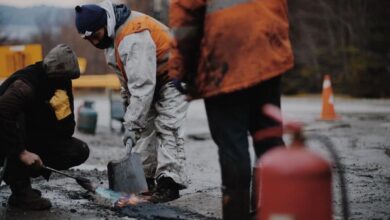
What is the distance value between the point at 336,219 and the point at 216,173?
2251 mm

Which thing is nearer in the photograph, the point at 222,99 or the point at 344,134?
→ the point at 222,99

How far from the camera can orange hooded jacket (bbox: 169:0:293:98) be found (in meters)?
3.01

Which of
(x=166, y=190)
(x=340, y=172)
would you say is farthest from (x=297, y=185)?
(x=166, y=190)

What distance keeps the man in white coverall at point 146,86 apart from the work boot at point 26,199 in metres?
0.72

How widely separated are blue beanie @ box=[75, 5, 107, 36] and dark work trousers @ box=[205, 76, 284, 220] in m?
1.51

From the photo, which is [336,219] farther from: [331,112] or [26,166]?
[331,112]

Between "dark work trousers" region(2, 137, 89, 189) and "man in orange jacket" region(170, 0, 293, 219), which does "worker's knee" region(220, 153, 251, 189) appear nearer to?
"man in orange jacket" region(170, 0, 293, 219)

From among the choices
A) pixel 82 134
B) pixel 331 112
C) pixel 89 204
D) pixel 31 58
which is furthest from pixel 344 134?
pixel 89 204

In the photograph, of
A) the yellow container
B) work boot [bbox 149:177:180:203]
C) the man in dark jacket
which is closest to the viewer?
the man in dark jacket

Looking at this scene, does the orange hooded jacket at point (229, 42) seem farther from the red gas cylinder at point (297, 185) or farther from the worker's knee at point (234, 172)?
the red gas cylinder at point (297, 185)

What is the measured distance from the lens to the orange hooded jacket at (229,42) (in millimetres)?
3012

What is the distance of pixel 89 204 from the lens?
4488 mm

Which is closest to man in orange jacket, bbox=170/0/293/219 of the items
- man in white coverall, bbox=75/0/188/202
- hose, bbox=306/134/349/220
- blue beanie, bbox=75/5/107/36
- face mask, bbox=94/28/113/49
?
hose, bbox=306/134/349/220

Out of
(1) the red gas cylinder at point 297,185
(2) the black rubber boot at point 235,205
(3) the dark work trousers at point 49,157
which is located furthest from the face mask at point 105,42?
(1) the red gas cylinder at point 297,185
